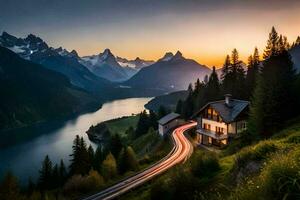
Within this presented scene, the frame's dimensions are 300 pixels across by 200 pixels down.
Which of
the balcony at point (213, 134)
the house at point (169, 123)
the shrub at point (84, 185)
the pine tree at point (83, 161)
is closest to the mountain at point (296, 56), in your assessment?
the house at point (169, 123)

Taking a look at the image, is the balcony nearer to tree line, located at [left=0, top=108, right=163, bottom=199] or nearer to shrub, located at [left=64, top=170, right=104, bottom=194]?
tree line, located at [left=0, top=108, right=163, bottom=199]

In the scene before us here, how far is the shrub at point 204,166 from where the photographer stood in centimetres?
2475

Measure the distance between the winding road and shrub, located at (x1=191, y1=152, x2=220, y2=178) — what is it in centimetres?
1972

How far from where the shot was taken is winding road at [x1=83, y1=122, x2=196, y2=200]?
1718 inches

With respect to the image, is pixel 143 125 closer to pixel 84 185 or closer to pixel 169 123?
pixel 169 123

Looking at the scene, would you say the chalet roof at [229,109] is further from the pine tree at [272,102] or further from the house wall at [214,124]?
the pine tree at [272,102]

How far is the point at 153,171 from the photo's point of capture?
52031 millimetres

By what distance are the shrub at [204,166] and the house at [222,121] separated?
107 feet

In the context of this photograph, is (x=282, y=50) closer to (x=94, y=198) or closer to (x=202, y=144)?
(x=202, y=144)

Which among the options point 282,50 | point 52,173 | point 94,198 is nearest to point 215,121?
point 282,50

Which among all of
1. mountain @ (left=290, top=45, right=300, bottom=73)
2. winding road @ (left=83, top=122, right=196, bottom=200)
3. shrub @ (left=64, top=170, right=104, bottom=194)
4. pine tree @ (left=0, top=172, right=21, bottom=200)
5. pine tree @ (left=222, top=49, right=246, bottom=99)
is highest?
mountain @ (left=290, top=45, right=300, bottom=73)

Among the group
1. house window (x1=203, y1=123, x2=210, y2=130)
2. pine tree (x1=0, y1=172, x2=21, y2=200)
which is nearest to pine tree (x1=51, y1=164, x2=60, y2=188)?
pine tree (x1=0, y1=172, x2=21, y2=200)

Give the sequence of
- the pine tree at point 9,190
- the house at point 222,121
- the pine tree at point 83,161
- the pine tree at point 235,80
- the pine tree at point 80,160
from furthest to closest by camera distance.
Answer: the pine tree at point 235,80 < the pine tree at point 83,161 < the pine tree at point 80,160 < the house at point 222,121 < the pine tree at point 9,190

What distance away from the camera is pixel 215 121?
203 ft
